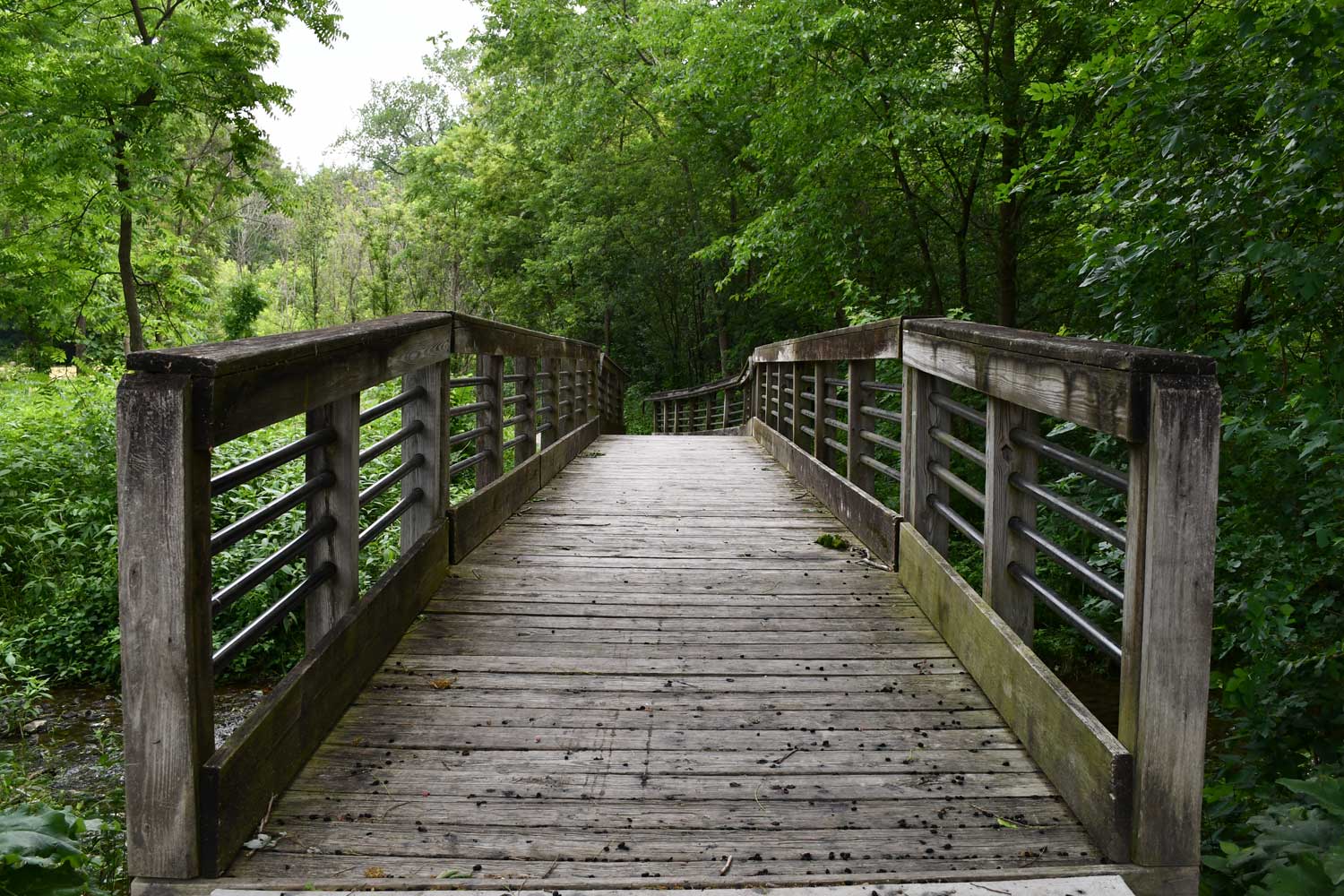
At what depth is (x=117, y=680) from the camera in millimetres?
5609

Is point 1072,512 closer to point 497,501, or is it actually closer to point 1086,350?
point 1086,350

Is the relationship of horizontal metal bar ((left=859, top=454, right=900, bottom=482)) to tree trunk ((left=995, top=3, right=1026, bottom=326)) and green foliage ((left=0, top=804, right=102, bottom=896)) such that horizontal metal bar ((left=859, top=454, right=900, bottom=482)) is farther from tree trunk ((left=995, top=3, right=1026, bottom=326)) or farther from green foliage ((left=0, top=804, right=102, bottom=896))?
tree trunk ((left=995, top=3, right=1026, bottom=326))

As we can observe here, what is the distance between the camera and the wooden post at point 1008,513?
315 centimetres

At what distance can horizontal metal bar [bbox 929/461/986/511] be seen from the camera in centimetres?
353

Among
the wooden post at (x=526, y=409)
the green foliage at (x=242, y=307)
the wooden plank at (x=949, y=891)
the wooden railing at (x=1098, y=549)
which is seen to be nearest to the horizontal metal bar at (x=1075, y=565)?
the wooden railing at (x=1098, y=549)

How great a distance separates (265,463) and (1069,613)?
226 centimetres

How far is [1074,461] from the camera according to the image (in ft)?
8.58

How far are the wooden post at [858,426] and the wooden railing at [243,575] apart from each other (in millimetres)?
2573

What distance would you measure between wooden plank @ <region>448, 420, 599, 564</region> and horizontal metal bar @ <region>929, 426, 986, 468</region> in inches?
91.4

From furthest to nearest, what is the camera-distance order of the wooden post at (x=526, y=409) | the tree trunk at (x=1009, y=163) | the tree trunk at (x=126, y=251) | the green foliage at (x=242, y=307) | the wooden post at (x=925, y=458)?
the green foliage at (x=242, y=307) < the tree trunk at (x=1009, y=163) < the tree trunk at (x=126, y=251) < the wooden post at (x=526, y=409) < the wooden post at (x=925, y=458)

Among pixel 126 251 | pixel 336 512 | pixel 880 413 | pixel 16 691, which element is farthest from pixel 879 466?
pixel 126 251

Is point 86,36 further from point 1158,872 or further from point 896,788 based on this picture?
point 1158,872

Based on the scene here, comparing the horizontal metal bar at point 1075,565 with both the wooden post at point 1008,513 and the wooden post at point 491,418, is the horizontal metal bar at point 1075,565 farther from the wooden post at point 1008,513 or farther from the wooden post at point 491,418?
the wooden post at point 491,418

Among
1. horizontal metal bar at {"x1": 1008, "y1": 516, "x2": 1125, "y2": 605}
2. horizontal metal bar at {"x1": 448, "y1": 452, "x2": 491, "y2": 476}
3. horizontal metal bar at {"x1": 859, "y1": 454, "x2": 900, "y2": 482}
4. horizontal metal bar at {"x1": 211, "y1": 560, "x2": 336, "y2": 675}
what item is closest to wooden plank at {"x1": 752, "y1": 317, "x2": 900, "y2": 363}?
horizontal metal bar at {"x1": 859, "y1": 454, "x2": 900, "y2": 482}
